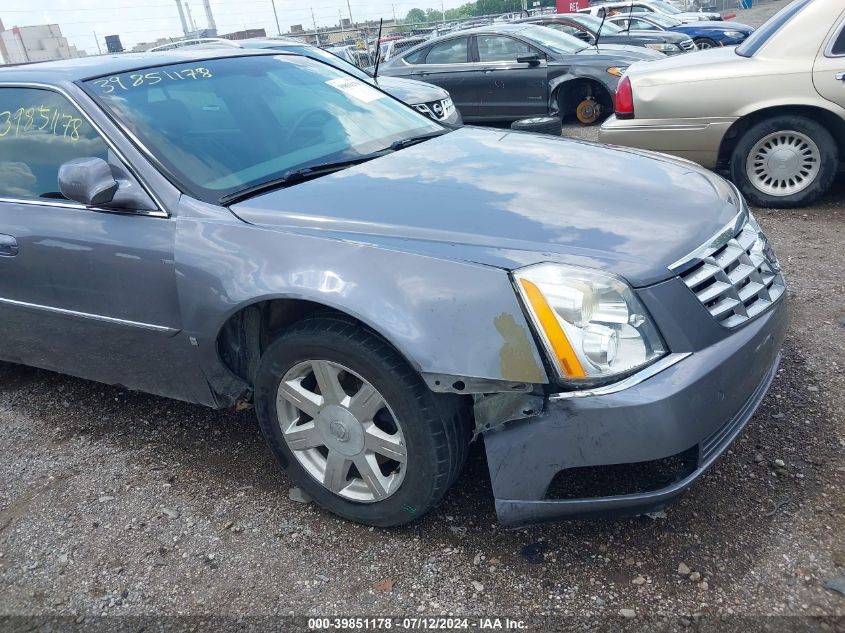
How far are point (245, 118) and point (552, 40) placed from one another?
780 cm

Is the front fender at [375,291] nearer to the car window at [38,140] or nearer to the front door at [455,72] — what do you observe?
the car window at [38,140]

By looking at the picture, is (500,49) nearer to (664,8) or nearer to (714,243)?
(714,243)

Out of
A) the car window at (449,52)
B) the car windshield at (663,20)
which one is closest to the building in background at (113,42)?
the car window at (449,52)

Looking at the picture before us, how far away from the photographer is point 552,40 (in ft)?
32.2

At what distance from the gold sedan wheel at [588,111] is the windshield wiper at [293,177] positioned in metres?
7.04

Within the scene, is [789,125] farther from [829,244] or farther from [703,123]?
[829,244]

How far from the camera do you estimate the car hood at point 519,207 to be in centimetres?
217

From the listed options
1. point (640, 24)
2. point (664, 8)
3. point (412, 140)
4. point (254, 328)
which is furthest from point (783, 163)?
point (664, 8)

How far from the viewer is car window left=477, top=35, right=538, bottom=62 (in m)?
9.50

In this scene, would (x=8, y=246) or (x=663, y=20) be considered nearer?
(x=8, y=246)

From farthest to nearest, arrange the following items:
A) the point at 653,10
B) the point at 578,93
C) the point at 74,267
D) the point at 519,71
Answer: the point at 653,10 → the point at 578,93 → the point at 519,71 → the point at 74,267

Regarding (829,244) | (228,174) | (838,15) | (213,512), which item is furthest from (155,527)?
(838,15)

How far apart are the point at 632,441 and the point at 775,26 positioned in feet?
15.5

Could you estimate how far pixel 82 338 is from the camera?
3016 mm
